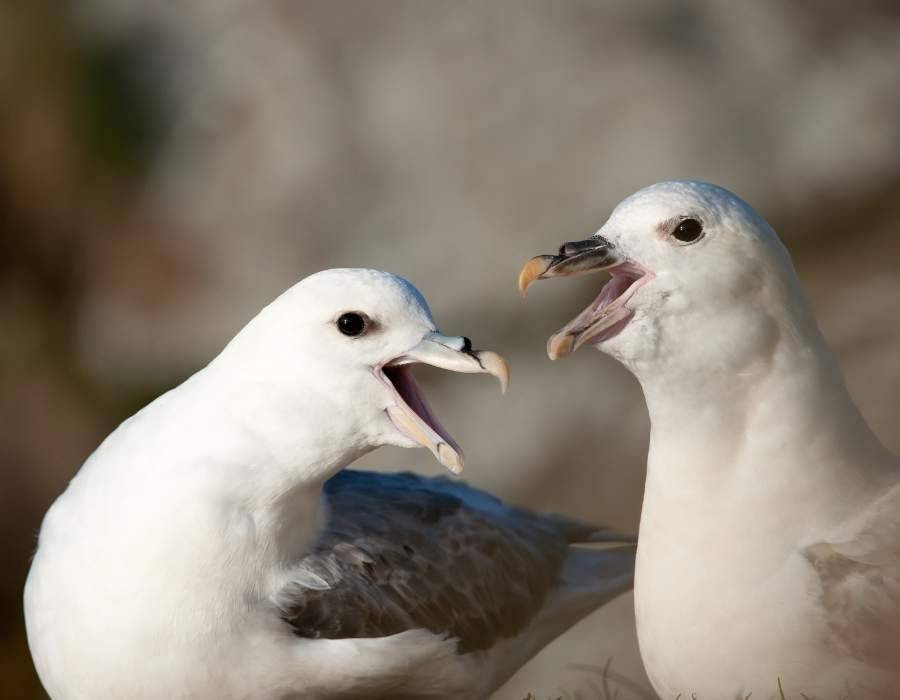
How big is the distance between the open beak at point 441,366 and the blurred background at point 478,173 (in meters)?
3.05

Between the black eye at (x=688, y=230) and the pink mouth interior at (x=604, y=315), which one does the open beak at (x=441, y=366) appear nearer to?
the pink mouth interior at (x=604, y=315)

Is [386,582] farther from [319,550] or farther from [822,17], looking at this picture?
[822,17]

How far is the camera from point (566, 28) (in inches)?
265

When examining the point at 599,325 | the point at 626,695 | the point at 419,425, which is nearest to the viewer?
the point at 599,325

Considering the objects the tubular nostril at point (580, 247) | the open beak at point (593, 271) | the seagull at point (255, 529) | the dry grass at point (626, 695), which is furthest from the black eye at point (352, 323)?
the dry grass at point (626, 695)

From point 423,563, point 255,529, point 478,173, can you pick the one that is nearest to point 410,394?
point 255,529

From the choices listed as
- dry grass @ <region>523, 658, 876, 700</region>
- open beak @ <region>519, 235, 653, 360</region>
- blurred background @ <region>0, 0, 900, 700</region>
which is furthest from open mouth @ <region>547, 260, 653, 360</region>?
blurred background @ <region>0, 0, 900, 700</region>

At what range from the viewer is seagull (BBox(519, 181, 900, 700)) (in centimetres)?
299

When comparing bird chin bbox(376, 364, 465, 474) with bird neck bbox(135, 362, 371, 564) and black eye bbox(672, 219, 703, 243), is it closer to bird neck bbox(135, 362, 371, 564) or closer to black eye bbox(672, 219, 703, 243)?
bird neck bbox(135, 362, 371, 564)

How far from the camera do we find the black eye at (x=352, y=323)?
3299 millimetres

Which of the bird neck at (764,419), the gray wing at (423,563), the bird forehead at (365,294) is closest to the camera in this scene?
the bird neck at (764,419)

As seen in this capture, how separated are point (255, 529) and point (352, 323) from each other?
1.75 feet

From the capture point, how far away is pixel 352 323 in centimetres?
330

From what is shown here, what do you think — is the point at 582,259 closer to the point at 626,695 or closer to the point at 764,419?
the point at 764,419
